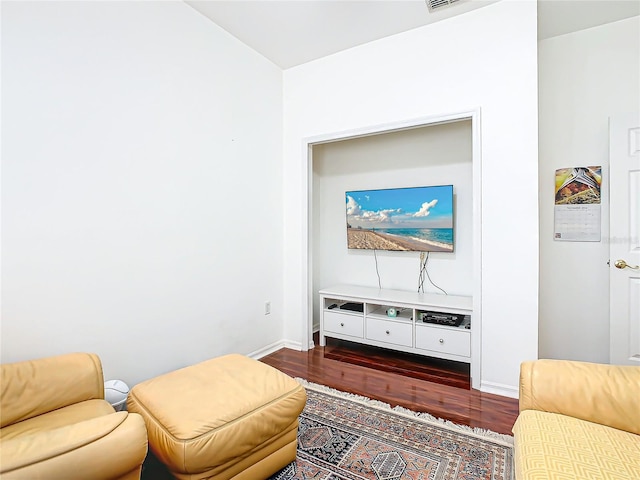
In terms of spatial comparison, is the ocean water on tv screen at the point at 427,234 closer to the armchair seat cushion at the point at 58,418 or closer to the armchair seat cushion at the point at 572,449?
the armchair seat cushion at the point at 572,449

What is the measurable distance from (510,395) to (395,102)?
8.02ft

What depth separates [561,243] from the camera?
2881 millimetres

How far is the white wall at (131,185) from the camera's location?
1710 mm

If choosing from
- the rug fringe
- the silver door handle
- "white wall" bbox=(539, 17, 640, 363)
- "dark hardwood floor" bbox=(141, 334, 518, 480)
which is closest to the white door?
the silver door handle

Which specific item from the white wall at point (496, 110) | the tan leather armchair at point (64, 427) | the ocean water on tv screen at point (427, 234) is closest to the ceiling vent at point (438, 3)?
the white wall at point (496, 110)

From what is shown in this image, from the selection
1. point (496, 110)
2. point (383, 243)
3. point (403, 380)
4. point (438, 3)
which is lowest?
point (403, 380)

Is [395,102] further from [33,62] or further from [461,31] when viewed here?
[33,62]

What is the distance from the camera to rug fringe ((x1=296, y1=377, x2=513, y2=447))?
1.94m

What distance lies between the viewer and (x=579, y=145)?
111 inches

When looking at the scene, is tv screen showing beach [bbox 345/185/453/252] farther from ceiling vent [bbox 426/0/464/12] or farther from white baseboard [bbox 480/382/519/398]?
ceiling vent [bbox 426/0/464/12]

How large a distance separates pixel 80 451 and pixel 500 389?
8.43 ft

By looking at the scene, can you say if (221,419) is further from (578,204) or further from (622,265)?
(578,204)

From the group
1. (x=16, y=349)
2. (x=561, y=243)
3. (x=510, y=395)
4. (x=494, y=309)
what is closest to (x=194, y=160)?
(x=16, y=349)

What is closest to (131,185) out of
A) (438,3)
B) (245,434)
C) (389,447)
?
(245,434)
